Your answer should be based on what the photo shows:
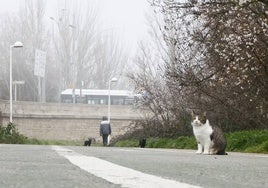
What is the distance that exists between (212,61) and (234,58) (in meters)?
1.52

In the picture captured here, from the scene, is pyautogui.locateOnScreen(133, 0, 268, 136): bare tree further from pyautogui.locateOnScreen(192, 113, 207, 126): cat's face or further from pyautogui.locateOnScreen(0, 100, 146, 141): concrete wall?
pyautogui.locateOnScreen(0, 100, 146, 141): concrete wall

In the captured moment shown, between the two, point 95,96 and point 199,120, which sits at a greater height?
point 95,96

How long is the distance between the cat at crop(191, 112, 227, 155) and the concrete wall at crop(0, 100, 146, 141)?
131ft

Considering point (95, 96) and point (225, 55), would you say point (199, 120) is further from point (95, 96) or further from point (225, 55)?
point (95, 96)

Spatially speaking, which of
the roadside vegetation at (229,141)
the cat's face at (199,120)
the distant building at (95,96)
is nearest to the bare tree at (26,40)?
the distant building at (95,96)

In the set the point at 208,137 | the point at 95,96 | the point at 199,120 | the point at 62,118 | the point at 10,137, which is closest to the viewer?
the point at 208,137

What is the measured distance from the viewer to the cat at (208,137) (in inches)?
544

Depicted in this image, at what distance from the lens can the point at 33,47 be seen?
72.7 m

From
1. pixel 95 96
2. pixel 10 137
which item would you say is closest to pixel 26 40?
pixel 95 96

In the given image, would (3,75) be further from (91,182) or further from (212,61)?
(91,182)

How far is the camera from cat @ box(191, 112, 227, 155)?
45.3 feet

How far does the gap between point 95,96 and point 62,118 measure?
413 inches

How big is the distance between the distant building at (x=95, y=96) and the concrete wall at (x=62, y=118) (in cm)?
441

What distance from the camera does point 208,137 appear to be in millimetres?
14227
